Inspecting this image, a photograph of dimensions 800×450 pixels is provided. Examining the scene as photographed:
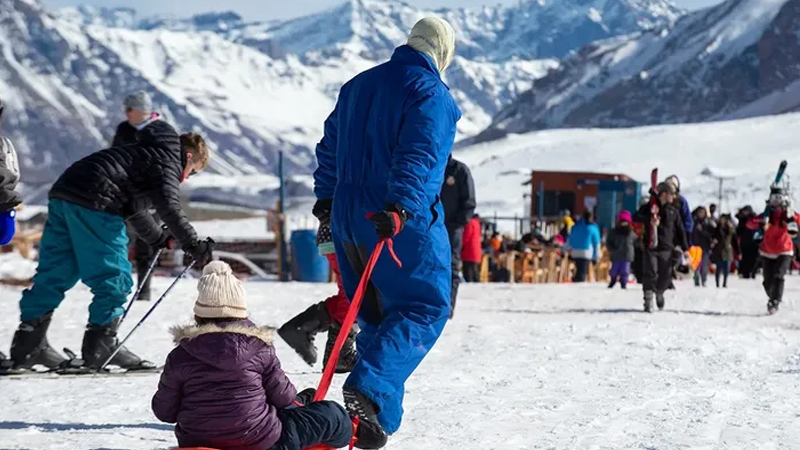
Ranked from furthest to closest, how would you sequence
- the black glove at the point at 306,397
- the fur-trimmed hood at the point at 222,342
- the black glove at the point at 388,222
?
the black glove at the point at 306,397 < the black glove at the point at 388,222 < the fur-trimmed hood at the point at 222,342

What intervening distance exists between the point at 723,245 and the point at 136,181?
12644mm

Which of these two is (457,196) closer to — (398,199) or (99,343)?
(99,343)

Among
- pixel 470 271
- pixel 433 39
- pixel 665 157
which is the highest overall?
pixel 665 157

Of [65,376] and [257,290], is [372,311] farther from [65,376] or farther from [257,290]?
[257,290]

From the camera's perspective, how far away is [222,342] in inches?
124

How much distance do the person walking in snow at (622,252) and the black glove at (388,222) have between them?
10.6 m

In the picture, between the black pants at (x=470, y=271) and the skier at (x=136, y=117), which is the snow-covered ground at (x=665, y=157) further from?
the skier at (x=136, y=117)

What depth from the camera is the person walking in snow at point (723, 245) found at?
16156mm

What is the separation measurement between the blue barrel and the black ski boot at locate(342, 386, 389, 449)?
42.2 feet

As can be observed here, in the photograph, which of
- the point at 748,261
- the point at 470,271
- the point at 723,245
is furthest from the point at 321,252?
the point at 748,261

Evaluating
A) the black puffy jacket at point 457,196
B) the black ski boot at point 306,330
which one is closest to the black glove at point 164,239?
the black ski boot at point 306,330

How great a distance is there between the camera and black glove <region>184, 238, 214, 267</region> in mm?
4969

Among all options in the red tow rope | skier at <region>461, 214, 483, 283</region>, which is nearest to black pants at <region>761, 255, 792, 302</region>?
skier at <region>461, 214, 483, 283</region>

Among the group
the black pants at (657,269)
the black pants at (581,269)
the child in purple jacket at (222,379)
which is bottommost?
the black pants at (581,269)
